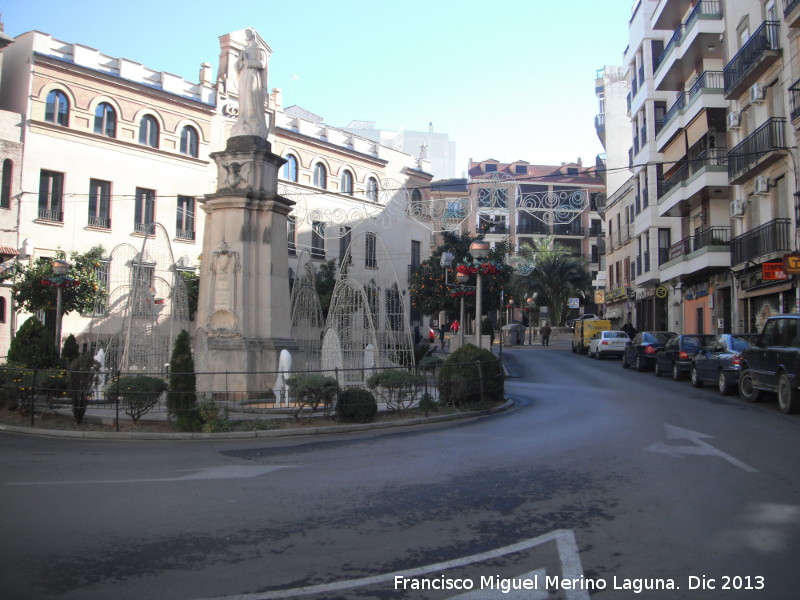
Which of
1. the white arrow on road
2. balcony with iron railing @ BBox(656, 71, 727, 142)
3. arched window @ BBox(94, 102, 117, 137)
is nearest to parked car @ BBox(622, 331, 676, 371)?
balcony with iron railing @ BBox(656, 71, 727, 142)

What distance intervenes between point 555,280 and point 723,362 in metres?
41.3

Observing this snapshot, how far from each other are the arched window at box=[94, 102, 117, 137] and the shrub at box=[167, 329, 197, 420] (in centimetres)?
2375

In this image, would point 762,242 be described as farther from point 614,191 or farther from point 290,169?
point 614,191

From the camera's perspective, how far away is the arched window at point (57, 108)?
30391mm

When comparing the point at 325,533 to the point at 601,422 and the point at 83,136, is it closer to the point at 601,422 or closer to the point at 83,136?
the point at 601,422

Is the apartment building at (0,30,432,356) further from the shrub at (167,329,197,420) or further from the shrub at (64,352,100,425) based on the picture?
the shrub at (64,352,100,425)

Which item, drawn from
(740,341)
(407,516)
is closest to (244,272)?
(407,516)

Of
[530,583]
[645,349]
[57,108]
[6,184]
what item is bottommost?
[530,583]

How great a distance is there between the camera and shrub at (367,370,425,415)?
535 inches

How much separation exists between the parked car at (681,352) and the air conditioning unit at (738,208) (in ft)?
25.7

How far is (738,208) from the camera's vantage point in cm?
2853

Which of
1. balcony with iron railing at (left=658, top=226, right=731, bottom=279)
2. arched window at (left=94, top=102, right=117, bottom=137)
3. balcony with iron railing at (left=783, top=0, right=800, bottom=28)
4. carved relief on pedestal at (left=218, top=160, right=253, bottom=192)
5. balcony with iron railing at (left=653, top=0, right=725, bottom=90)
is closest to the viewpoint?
carved relief on pedestal at (left=218, top=160, right=253, bottom=192)

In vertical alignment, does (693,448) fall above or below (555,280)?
below

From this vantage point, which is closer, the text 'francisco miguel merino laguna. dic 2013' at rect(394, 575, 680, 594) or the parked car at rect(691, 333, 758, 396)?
the text 'francisco miguel merino laguna. dic 2013' at rect(394, 575, 680, 594)
